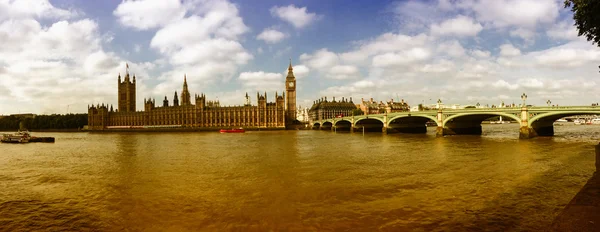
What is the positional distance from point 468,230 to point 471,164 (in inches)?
523

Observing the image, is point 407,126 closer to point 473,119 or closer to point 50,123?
point 473,119

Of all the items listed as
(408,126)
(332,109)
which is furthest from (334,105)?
(408,126)

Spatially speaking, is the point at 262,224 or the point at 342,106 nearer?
the point at 262,224

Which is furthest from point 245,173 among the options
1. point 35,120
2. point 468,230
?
point 35,120

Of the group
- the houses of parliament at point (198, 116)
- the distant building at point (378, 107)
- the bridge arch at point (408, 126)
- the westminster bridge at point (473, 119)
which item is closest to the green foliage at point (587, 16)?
the westminster bridge at point (473, 119)

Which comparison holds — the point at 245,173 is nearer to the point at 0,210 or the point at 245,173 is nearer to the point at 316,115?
the point at 0,210

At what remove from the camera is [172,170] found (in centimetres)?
1991

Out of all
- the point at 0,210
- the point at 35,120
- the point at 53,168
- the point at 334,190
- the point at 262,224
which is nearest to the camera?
the point at 262,224

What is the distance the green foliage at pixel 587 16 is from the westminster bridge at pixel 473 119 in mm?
26600

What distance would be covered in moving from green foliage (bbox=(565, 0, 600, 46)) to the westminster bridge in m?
26.6

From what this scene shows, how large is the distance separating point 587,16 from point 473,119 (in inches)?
1805

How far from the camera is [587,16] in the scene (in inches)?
475

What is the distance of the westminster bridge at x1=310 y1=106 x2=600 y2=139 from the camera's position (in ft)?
123

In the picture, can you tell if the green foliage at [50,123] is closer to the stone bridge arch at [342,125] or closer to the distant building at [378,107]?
the stone bridge arch at [342,125]
